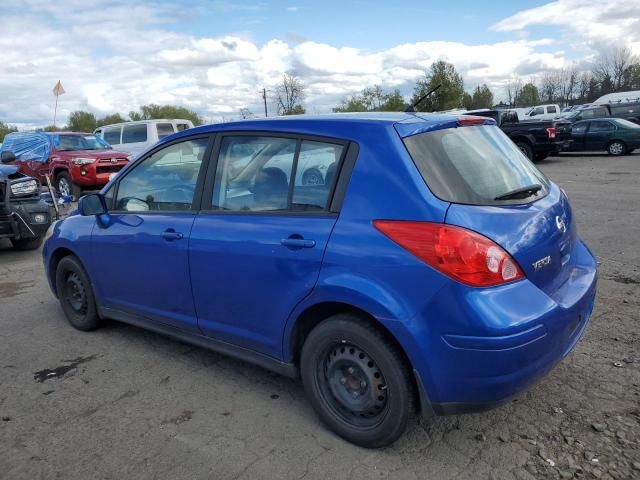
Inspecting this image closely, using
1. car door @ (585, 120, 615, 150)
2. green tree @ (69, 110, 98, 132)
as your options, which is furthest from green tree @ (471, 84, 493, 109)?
car door @ (585, 120, 615, 150)

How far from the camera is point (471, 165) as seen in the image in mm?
2957

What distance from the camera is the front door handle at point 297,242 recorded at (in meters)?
2.92

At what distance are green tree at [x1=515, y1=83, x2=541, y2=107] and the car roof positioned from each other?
86.1 meters

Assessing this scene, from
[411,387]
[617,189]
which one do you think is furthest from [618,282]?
[617,189]

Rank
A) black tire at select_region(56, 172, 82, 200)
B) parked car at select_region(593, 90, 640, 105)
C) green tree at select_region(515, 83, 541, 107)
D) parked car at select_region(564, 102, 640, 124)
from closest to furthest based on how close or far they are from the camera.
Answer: black tire at select_region(56, 172, 82, 200)
parked car at select_region(564, 102, 640, 124)
parked car at select_region(593, 90, 640, 105)
green tree at select_region(515, 83, 541, 107)

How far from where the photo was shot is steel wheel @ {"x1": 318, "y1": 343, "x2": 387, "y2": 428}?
2842mm

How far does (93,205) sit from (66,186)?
10484 millimetres

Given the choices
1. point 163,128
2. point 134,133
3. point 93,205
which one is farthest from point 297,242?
point 134,133

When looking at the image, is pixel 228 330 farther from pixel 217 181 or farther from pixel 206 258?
pixel 217 181

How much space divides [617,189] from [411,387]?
10771 mm

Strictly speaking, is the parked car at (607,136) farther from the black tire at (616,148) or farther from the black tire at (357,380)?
the black tire at (357,380)

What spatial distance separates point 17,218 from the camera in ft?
25.1

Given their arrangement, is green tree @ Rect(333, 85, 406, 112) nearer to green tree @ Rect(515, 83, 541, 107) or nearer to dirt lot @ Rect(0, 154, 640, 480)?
green tree @ Rect(515, 83, 541, 107)

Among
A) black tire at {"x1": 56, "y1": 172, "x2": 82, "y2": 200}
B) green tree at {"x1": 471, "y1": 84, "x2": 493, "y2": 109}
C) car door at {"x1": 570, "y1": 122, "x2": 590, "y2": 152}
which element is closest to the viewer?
black tire at {"x1": 56, "y1": 172, "x2": 82, "y2": 200}
